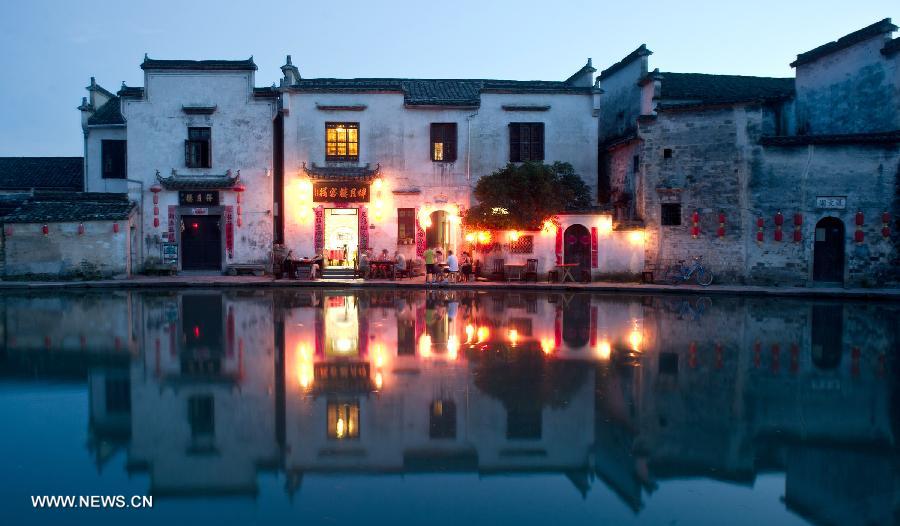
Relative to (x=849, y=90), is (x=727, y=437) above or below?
below

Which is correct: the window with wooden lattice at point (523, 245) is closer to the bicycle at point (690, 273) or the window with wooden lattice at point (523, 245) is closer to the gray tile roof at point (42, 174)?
the bicycle at point (690, 273)

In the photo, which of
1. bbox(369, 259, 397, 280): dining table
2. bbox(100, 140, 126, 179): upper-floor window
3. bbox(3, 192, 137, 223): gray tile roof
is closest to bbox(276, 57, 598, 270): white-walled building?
bbox(369, 259, 397, 280): dining table

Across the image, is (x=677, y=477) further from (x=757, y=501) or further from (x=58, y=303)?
(x=58, y=303)

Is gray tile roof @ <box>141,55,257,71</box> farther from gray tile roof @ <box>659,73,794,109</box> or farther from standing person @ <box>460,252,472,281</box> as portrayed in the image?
gray tile roof @ <box>659,73,794,109</box>

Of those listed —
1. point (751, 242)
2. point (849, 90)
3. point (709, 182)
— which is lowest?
point (751, 242)

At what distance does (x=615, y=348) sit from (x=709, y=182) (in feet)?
42.1

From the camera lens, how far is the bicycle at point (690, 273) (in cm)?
2044

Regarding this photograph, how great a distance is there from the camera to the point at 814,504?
454 centimetres

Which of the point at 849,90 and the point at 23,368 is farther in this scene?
the point at 849,90

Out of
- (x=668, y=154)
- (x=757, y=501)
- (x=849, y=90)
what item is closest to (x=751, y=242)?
(x=668, y=154)

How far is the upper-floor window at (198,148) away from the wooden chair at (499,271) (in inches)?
420

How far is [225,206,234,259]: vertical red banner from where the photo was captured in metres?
23.5

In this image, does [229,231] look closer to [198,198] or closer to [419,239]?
[198,198]

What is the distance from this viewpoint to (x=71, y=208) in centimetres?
2244
